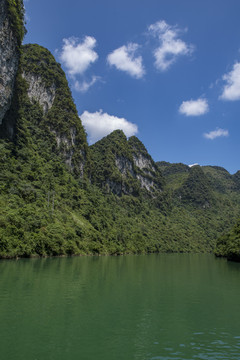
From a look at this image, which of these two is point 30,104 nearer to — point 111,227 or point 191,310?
point 111,227

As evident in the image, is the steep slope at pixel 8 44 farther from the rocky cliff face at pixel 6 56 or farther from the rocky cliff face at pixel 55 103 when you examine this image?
the rocky cliff face at pixel 55 103

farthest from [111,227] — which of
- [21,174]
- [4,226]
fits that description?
[4,226]

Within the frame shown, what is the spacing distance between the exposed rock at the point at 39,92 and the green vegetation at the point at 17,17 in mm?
49988

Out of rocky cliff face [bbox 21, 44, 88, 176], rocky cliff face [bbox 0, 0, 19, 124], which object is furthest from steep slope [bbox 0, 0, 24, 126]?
rocky cliff face [bbox 21, 44, 88, 176]

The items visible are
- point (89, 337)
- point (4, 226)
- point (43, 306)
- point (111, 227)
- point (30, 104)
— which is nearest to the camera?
point (89, 337)

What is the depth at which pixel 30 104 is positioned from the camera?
13650 centimetres

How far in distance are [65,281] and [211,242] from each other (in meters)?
168

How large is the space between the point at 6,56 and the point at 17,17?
54.3 ft

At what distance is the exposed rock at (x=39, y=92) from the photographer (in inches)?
5655

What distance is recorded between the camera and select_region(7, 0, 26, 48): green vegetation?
8231 cm

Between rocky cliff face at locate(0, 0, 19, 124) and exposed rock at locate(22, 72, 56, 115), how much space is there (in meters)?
58.2

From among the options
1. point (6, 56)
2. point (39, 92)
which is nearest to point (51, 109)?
point (39, 92)

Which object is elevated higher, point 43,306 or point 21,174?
point 21,174

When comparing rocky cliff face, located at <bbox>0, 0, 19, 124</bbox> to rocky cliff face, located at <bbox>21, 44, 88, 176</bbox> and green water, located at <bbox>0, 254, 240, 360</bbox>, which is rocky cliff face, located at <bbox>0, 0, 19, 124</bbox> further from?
green water, located at <bbox>0, 254, 240, 360</bbox>
